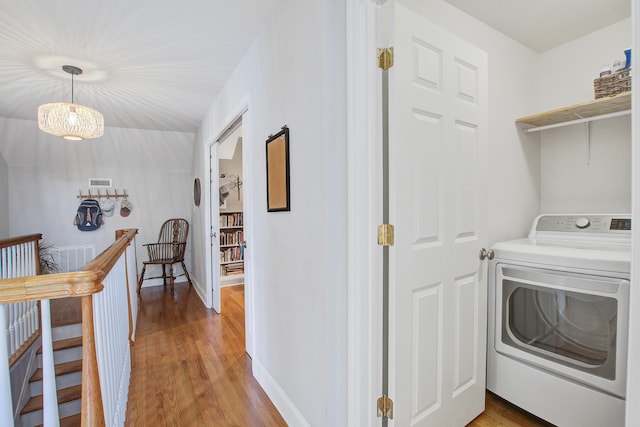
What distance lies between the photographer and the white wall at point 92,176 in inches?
168

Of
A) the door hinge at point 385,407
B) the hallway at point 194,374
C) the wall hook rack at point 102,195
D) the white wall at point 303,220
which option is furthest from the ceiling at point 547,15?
the wall hook rack at point 102,195

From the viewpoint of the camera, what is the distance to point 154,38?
215 centimetres

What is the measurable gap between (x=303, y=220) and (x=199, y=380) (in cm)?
153

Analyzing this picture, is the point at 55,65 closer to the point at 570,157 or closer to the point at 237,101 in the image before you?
the point at 237,101

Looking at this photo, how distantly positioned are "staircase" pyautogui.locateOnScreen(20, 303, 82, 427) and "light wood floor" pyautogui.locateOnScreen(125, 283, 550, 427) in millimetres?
422

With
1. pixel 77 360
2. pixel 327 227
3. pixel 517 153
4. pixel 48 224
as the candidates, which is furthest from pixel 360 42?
pixel 48 224

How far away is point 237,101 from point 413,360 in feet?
7.57

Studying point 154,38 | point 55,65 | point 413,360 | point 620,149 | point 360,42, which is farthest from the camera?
point 55,65

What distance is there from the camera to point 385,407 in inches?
52.9

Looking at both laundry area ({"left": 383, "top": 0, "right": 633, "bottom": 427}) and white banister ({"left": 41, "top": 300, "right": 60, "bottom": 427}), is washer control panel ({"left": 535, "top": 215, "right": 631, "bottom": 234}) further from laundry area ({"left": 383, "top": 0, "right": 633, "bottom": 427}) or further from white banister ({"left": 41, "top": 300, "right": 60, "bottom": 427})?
white banister ({"left": 41, "top": 300, "right": 60, "bottom": 427})

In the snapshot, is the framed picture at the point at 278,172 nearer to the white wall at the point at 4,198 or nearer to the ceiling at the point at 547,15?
the ceiling at the point at 547,15

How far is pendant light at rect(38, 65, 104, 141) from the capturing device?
2473 millimetres

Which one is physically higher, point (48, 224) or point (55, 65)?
point (55, 65)

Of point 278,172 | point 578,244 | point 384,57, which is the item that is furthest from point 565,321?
point 278,172
